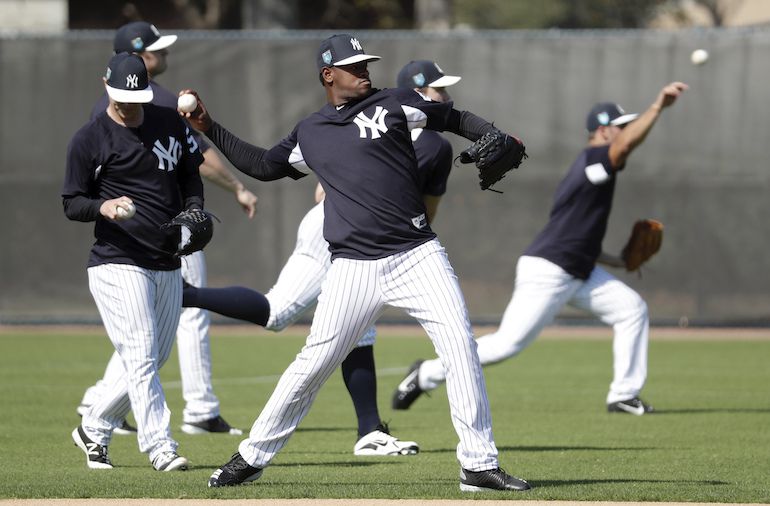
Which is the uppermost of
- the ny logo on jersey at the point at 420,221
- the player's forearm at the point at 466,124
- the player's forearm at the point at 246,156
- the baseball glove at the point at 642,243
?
the player's forearm at the point at 466,124

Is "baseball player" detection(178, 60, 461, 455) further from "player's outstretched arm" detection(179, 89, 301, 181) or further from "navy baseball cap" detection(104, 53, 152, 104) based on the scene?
"navy baseball cap" detection(104, 53, 152, 104)

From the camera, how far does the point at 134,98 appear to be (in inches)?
265

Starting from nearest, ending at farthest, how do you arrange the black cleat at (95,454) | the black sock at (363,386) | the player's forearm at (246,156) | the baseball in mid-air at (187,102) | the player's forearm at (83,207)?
the baseball in mid-air at (187,102)
the player's forearm at (246,156)
the player's forearm at (83,207)
the black cleat at (95,454)
the black sock at (363,386)

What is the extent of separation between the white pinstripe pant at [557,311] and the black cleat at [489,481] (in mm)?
3457

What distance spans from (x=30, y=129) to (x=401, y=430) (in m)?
9.14

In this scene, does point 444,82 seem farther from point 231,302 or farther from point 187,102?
point 187,102

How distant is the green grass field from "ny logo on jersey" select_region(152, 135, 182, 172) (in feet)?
5.01

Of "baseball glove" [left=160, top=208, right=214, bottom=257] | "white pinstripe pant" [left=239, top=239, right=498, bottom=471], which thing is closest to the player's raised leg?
"baseball glove" [left=160, top=208, right=214, bottom=257]

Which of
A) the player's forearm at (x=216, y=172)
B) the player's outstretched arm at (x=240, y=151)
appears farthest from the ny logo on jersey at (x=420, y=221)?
the player's forearm at (x=216, y=172)

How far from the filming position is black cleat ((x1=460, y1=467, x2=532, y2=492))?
6.09 metres

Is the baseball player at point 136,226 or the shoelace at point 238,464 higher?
the baseball player at point 136,226

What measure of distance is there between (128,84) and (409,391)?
390cm

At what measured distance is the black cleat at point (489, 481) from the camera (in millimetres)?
6090

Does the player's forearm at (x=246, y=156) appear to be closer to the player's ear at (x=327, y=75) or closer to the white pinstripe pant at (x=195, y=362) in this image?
the player's ear at (x=327, y=75)
